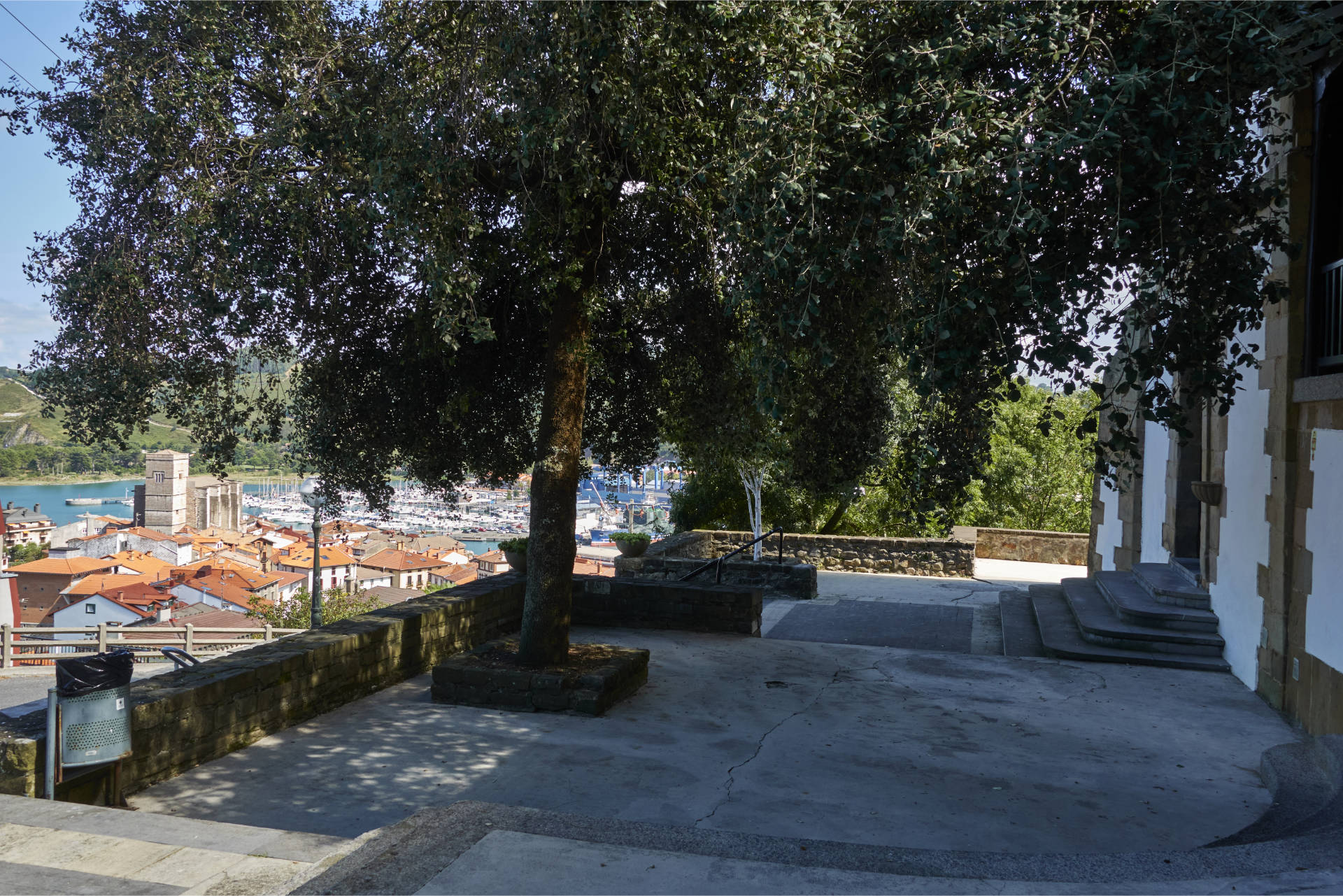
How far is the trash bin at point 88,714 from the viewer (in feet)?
15.2

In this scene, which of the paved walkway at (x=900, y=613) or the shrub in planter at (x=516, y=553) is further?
the shrub in planter at (x=516, y=553)

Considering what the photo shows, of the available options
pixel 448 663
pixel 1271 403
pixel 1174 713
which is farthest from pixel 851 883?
pixel 1271 403

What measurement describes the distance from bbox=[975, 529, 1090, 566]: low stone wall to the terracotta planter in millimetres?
10134

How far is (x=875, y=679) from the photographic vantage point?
8570 mm

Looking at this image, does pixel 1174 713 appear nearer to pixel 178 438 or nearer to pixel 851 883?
pixel 851 883

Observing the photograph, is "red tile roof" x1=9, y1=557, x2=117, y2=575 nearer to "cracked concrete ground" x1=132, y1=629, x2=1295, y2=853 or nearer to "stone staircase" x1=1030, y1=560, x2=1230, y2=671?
"cracked concrete ground" x1=132, y1=629, x2=1295, y2=853

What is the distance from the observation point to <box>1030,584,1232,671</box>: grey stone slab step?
8789 millimetres

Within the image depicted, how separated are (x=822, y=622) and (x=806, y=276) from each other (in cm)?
823

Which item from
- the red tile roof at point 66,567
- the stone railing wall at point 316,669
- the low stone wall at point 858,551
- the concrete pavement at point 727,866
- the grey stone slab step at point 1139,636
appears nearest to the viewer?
the concrete pavement at point 727,866

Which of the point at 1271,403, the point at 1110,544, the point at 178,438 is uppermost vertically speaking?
the point at 1271,403

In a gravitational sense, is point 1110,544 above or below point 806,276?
below

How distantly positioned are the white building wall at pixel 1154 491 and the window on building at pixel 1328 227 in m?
4.83

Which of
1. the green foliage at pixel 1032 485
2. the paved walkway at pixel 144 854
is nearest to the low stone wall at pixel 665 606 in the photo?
the paved walkway at pixel 144 854

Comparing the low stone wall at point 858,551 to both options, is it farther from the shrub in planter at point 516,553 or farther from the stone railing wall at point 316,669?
the stone railing wall at point 316,669
